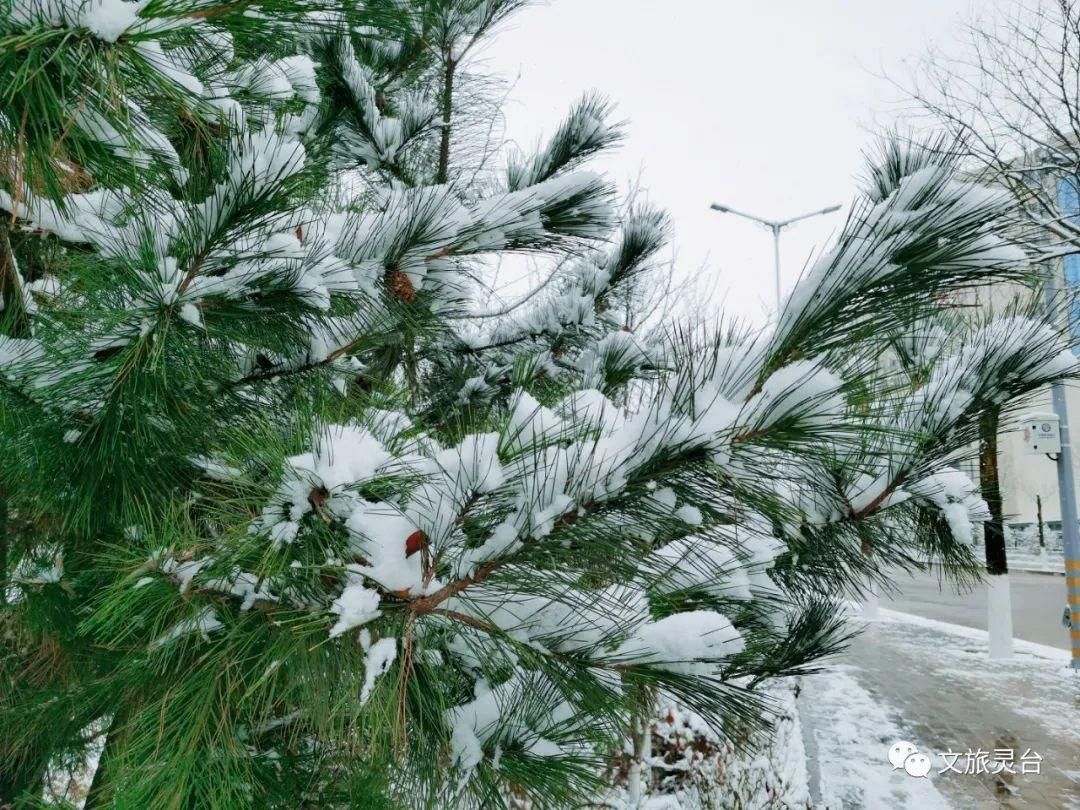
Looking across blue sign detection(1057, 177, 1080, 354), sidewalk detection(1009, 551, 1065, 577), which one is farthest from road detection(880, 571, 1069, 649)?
blue sign detection(1057, 177, 1080, 354)

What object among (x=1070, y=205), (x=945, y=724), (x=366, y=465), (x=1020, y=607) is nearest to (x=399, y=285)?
(x=366, y=465)

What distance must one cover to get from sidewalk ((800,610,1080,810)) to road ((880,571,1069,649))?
3.63ft

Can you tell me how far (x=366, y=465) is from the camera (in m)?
0.98

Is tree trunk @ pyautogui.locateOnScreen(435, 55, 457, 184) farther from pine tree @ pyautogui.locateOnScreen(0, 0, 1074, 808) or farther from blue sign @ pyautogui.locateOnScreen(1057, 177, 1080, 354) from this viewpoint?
blue sign @ pyautogui.locateOnScreen(1057, 177, 1080, 354)

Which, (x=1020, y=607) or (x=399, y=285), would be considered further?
(x=1020, y=607)

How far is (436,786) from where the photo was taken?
1110 mm

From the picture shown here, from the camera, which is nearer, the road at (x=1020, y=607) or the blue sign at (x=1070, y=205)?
the blue sign at (x=1070, y=205)

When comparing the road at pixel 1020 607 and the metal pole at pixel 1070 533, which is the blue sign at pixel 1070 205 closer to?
the metal pole at pixel 1070 533

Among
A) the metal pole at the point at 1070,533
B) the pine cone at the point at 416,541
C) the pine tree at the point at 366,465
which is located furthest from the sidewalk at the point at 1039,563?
the pine cone at the point at 416,541

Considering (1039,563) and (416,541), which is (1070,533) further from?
(1039,563)

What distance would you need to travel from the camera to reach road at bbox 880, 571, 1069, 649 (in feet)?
33.3

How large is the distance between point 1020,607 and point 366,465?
15.5m

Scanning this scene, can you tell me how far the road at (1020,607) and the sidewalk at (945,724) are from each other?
111 centimetres

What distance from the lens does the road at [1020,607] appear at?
1016 centimetres
